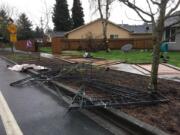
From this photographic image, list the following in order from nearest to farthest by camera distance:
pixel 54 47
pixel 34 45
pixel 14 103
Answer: pixel 14 103
pixel 54 47
pixel 34 45

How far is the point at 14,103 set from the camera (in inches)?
347

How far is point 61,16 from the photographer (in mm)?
79188

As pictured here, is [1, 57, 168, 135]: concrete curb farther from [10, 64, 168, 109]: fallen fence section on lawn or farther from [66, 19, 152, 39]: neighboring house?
[66, 19, 152, 39]: neighboring house

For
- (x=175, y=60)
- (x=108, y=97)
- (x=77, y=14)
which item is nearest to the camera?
(x=108, y=97)

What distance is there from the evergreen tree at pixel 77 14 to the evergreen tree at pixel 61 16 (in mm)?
1403

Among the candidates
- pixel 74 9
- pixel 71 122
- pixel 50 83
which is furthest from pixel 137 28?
pixel 71 122

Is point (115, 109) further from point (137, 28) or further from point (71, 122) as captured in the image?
point (137, 28)

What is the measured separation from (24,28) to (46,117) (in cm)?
8294

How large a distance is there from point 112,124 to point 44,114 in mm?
1661

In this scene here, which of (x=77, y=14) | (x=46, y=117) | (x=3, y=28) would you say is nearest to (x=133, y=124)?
(x=46, y=117)

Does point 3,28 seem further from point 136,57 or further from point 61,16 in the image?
point 136,57

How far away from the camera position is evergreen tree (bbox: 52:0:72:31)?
79.4 meters

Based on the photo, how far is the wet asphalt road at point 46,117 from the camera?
6.19m

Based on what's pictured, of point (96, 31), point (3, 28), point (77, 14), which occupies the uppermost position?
point (77, 14)
